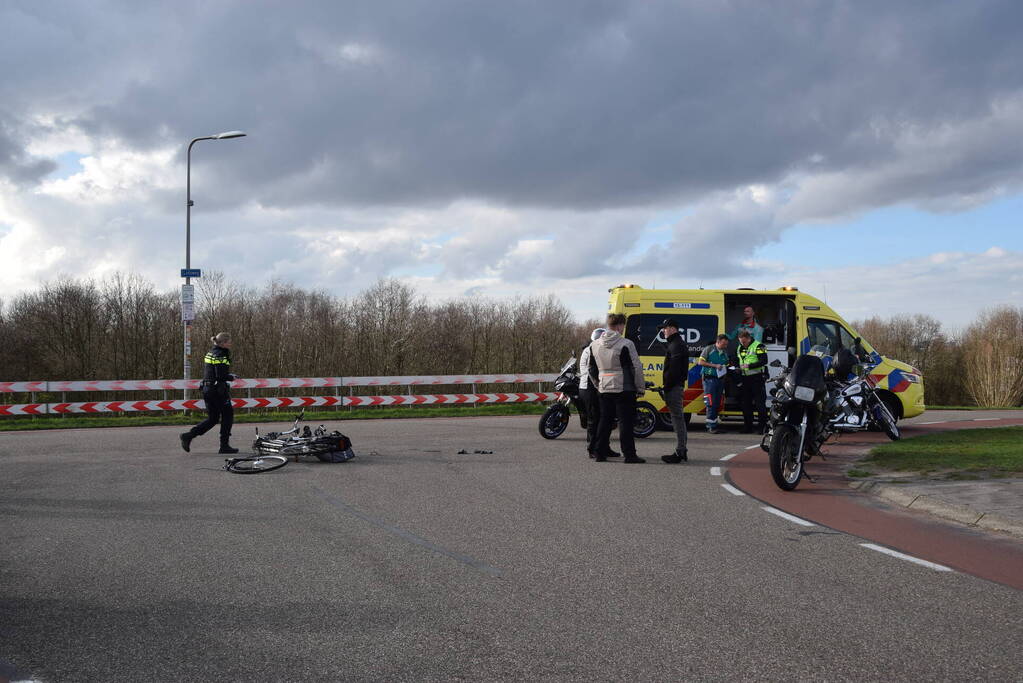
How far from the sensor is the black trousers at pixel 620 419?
12195mm

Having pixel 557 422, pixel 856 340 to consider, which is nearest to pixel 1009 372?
pixel 856 340

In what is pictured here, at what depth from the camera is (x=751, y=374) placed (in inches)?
647

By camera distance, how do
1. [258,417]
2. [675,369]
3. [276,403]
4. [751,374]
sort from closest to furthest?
[675,369], [751,374], [258,417], [276,403]

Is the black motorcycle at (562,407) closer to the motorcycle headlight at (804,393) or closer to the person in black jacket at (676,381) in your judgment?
the person in black jacket at (676,381)

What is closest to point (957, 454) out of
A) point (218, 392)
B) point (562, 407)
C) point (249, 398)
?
point (562, 407)

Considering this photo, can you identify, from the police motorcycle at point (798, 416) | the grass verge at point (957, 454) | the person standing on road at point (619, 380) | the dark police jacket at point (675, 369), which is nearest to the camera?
the police motorcycle at point (798, 416)

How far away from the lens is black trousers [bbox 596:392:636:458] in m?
12.2

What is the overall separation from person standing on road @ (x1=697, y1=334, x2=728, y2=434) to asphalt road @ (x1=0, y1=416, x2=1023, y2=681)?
22.5 feet

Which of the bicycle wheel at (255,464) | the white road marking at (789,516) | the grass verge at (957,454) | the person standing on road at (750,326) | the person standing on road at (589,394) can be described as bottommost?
the white road marking at (789,516)

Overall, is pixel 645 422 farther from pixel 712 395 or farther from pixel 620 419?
pixel 620 419

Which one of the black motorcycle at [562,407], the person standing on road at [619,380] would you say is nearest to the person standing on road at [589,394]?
the person standing on road at [619,380]

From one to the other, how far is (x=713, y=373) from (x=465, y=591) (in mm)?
11889

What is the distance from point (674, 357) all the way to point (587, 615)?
27.7 feet

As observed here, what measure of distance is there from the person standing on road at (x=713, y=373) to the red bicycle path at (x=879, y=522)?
4107mm
